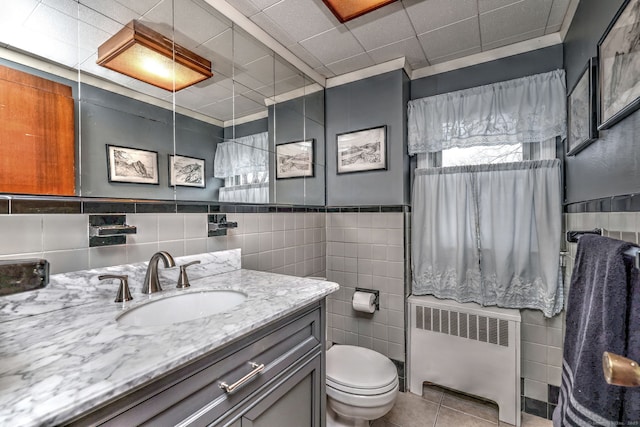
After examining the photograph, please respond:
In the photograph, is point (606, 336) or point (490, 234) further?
point (490, 234)

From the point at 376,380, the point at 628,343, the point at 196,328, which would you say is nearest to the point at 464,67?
the point at 628,343

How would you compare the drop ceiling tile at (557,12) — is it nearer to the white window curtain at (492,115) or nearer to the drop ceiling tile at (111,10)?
the white window curtain at (492,115)

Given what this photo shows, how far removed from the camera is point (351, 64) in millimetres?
2061

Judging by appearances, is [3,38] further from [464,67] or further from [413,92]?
[464,67]

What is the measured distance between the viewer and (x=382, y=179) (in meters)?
2.07

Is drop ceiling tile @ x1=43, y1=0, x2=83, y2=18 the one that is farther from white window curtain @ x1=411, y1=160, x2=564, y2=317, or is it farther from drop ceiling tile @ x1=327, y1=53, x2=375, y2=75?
white window curtain @ x1=411, y1=160, x2=564, y2=317

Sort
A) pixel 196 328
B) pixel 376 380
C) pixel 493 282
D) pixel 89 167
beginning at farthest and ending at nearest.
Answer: pixel 493 282, pixel 376 380, pixel 89 167, pixel 196 328

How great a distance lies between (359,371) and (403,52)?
6.87ft

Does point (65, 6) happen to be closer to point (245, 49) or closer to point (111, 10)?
point (111, 10)

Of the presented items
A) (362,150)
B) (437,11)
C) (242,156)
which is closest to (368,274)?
(362,150)

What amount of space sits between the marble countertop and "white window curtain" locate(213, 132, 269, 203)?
54cm

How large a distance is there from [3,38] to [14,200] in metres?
0.48

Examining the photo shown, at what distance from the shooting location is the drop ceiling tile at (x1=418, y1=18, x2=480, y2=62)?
5.39 ft

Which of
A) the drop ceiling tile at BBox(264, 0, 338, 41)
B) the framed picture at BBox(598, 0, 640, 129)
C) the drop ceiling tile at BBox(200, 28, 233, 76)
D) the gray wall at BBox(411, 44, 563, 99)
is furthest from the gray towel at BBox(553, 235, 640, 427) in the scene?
the drop ceiling tile at BBox(200, 28, 233, 76)
